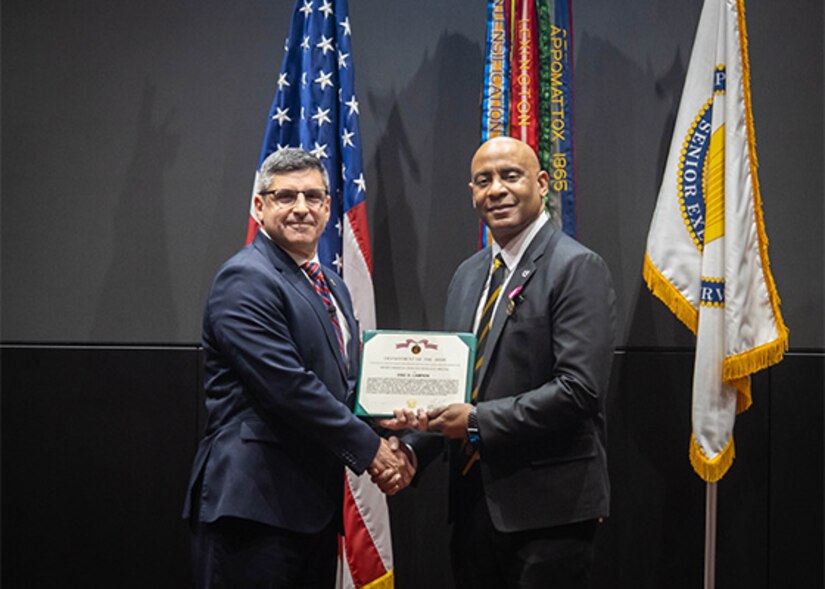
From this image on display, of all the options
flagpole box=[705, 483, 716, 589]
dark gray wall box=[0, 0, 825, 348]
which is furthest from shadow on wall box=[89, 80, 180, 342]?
flagpole box=[705, 483, 716, 589]

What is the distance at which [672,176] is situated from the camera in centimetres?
287

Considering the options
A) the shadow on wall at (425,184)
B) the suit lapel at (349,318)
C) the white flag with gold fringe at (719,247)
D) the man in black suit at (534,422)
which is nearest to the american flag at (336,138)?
the shadow on wall at (425,184)

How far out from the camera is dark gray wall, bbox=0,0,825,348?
10.9 feet

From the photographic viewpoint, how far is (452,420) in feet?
6.93

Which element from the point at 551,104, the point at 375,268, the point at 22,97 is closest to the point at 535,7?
the point at 551,104

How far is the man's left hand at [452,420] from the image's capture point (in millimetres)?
2100

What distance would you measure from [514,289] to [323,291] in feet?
1.89

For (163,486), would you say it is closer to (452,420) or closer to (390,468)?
(390,468)

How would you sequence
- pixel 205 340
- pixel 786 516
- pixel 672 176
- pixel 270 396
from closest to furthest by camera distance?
pixel 270 396
pixel 205 340
pixel 672 176
pixel 786 516

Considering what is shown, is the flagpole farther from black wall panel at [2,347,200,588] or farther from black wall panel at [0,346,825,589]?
black wall panel at [2,347,200,588]

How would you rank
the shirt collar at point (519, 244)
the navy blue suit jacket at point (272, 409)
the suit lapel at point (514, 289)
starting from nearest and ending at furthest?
the navy blue suit jacket at point (272, 409), the suit lapel at point (514, 289), the shirt collar at point (519, 244)

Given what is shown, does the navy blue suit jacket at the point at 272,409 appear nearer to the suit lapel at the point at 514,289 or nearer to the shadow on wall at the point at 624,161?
the suit lapel at the point at 514,289

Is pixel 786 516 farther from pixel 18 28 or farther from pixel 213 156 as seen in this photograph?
pixel 18 28

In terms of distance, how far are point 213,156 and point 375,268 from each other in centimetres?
86
